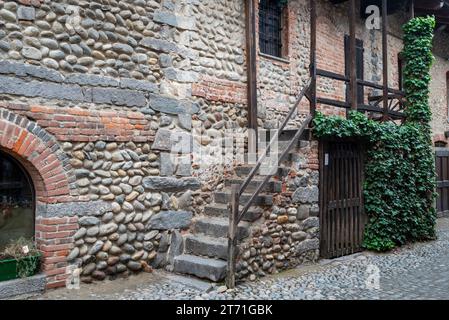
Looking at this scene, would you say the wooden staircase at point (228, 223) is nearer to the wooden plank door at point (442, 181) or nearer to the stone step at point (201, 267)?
the stone step at point (201, 267)

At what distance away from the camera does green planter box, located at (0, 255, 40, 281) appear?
4.41 m

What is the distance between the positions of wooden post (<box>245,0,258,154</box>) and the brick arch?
317 centimetres

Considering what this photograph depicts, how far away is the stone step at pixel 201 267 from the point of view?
4.99m

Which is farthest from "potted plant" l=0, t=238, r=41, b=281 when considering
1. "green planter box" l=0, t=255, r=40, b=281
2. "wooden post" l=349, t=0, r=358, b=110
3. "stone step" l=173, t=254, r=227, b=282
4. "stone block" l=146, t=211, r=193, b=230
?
"wooden post" l=349, t=0, r=358, b=110

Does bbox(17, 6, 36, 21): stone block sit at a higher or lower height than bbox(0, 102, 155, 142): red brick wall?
higher

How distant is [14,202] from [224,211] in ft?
8.74

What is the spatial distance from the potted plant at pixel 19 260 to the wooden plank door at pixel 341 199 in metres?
4.03

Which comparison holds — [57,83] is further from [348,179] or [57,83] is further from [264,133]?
[348,179]

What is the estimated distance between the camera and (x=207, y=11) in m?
6.49

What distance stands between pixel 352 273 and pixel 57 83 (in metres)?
4.43

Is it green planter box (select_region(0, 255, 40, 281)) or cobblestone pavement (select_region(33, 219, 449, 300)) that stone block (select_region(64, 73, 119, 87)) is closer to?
green planter box (select_region(0, 255, 40, 281))

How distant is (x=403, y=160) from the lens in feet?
25.0

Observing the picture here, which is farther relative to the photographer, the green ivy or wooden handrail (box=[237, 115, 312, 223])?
the green ivy

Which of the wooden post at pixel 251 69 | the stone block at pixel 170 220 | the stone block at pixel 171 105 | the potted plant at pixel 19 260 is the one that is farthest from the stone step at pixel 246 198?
the potted plant at pixel 19 260
